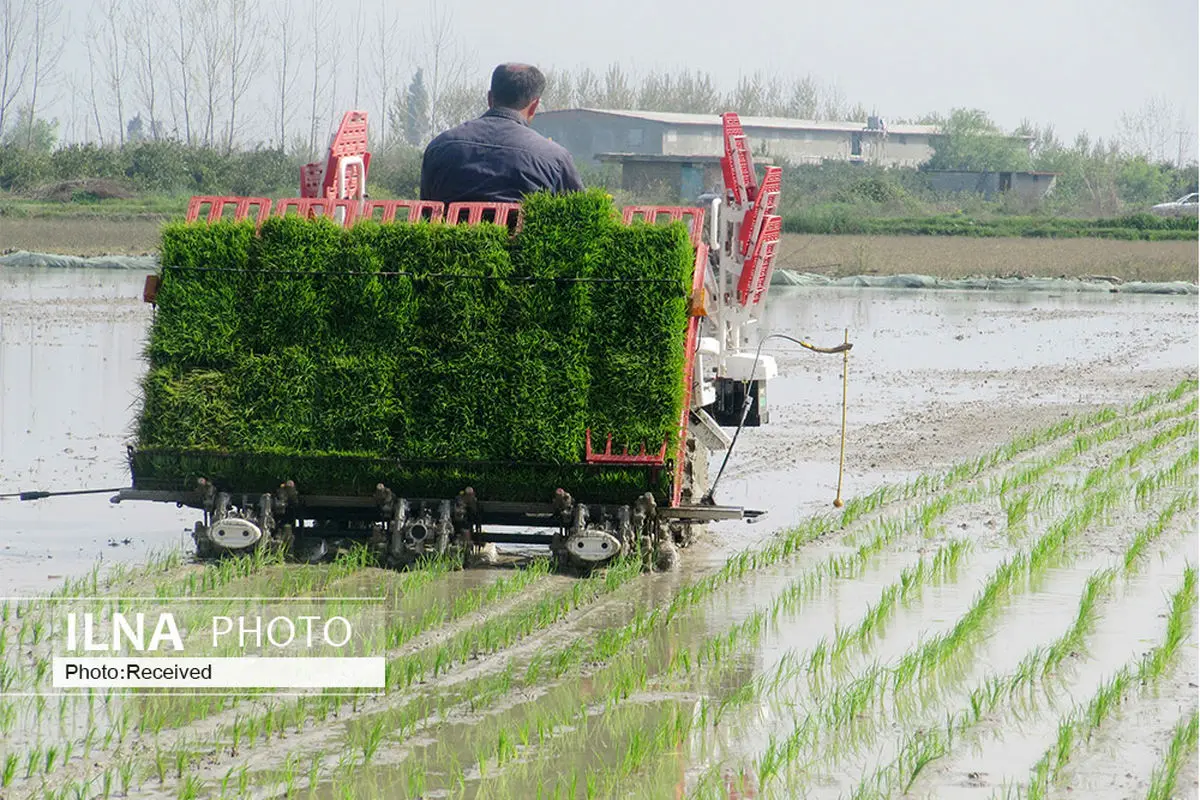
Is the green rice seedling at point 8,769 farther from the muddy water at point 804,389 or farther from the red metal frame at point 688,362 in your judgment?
the red metal frame at point 688,362

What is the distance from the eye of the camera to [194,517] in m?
10.3

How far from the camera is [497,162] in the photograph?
858 cm

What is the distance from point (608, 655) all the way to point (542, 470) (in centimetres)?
163

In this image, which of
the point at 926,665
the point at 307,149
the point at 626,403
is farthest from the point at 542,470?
the point at 307,149

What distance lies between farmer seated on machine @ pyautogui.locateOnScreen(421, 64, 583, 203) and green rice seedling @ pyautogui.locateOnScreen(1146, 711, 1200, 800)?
4.17 meters

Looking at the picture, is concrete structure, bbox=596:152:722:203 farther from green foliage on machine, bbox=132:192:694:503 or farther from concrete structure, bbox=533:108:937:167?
green foliage on machine, bbox=132:192:694:503

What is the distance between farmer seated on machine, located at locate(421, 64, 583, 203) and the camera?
8.57 metres

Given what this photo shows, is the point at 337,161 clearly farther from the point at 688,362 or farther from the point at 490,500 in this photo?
the point at 688,362

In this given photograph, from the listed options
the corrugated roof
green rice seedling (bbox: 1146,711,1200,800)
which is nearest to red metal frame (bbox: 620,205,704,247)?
green rice seedling (bbox: 1146,711,1200,800)

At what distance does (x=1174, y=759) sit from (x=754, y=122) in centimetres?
7644

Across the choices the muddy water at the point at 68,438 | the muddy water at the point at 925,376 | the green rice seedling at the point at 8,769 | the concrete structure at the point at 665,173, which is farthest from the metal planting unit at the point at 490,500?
the concrete structure at the point at 665,173

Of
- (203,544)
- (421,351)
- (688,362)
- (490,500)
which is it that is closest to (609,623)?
(490,500)

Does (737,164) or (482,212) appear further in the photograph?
(737,164)

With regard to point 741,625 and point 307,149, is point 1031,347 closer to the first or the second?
point 741,625
